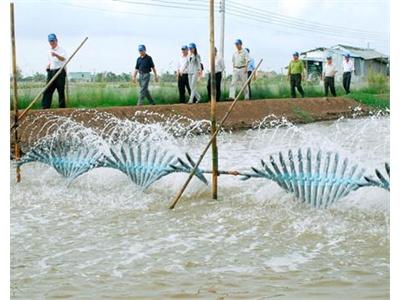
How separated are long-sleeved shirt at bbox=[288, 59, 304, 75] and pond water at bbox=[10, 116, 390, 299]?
0.64m

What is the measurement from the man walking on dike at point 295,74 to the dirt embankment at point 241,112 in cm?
31

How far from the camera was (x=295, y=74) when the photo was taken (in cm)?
525

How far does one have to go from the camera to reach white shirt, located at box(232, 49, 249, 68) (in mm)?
5371

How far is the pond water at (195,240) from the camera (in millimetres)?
2611

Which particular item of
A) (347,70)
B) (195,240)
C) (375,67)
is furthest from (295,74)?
(195,240)

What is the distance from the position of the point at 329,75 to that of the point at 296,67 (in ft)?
0.83

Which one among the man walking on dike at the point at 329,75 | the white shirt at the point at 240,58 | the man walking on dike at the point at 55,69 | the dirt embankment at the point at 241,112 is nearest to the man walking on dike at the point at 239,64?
the white shirt at the point at 240,58

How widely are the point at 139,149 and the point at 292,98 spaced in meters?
2.26

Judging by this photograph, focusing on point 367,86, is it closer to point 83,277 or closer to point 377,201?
point 377,201

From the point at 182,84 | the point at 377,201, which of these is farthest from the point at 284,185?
the point at 182,84

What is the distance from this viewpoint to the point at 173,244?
10.4 ft

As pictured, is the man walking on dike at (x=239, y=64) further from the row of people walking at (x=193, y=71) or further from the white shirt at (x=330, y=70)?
the white shirt at (x=330, y=70)

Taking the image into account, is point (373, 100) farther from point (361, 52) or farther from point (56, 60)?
point (56, 60)
